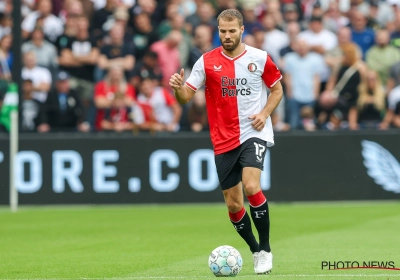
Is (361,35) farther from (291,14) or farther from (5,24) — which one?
(5,24)

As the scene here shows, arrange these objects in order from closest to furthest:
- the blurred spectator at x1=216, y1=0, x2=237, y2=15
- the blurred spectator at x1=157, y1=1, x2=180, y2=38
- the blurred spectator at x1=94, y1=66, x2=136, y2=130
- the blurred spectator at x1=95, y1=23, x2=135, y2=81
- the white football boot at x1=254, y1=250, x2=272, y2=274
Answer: the white football boot at x1=254, y1=250, x2=272, y2=274 < the blurred spectator at x1=94, y1=66, x2=136, y2=130 < the blurred spectator at x1=95, y1=23, x2=135, y2=81 < the blurred spectator at x1=157, y1=1, x2=180, y2=38 < the blurred spectator at x1=216, y1=0, x2=237, y2=15

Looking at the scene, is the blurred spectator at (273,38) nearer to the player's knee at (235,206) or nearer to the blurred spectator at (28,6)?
the blurred spectator at (28,6)

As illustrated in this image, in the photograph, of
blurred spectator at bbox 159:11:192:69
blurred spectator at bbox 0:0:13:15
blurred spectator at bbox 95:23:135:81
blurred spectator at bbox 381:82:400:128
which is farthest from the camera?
blurred spectator at bbox 0:0:13:15

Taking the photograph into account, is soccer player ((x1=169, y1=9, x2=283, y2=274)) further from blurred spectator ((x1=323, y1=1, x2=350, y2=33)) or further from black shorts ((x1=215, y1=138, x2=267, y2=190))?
blurred spectator ((x1=323, y1=1, x2=350, y2=33))

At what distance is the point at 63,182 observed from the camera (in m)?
16.7

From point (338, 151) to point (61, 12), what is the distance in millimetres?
6396

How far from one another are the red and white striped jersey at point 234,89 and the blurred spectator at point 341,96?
886 cm

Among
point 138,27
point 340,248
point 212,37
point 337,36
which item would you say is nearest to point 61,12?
point 138,27

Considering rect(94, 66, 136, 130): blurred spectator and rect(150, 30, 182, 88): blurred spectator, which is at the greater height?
rect(150, 30, 182, 88): blurred spectator

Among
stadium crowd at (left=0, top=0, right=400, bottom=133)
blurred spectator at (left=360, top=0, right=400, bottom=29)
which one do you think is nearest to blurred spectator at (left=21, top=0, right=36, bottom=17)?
stadium crowd at (left=0, top=0, right=400, bottom=133)

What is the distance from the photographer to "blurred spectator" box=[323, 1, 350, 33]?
60.1 feet

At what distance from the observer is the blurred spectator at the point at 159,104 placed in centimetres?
1697

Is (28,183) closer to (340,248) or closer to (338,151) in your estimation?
(338,151)

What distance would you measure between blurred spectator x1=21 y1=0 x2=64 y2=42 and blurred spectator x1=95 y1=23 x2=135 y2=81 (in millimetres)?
1085
